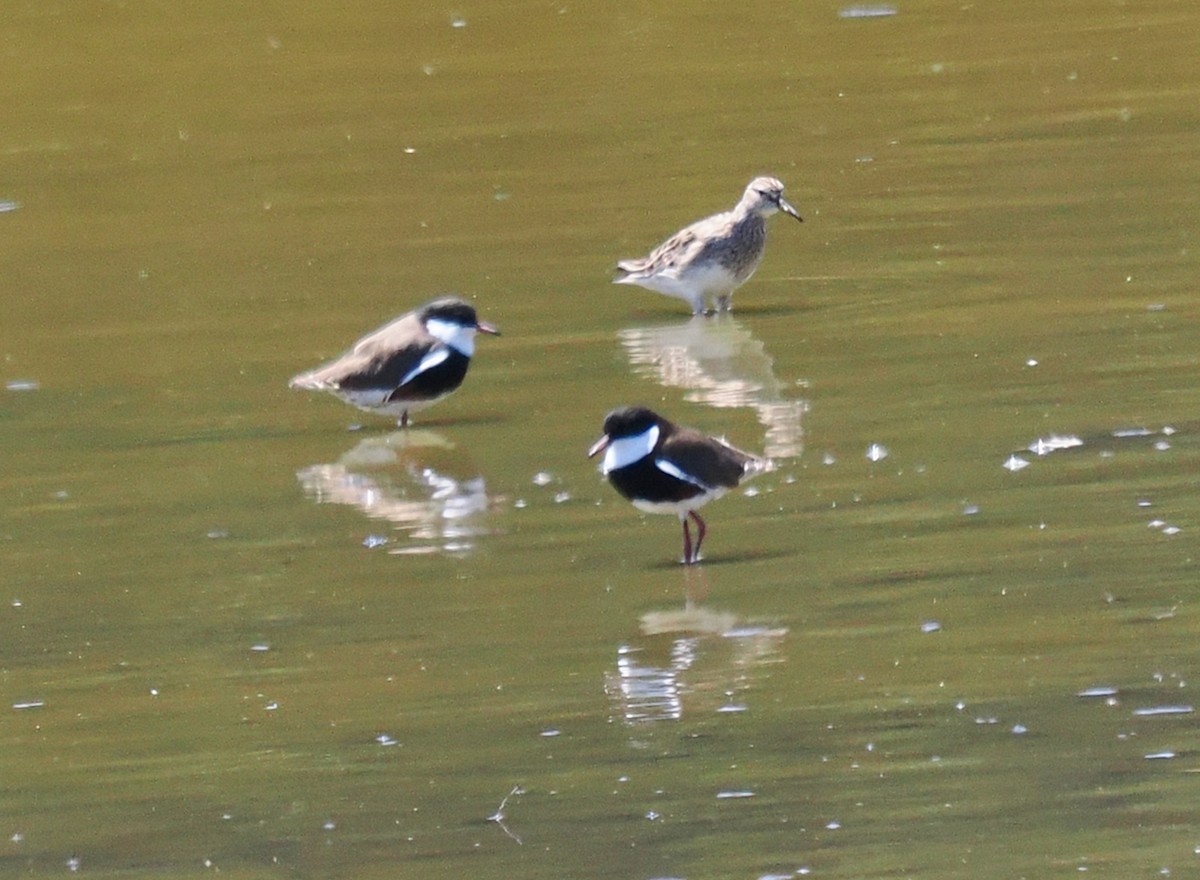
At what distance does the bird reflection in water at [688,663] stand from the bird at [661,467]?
52 centimetres

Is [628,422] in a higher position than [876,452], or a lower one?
higher

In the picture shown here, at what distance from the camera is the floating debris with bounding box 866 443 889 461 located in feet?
31.9

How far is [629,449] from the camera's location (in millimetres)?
8766

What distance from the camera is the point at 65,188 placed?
16531 mm

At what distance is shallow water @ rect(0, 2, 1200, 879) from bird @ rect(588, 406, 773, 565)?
0.65 feet

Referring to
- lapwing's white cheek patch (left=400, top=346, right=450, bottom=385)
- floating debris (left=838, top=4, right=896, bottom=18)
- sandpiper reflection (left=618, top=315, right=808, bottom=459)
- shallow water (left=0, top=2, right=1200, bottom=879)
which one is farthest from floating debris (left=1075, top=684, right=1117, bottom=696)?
floating debris (left=838, top=4, right=896, bottom=18)

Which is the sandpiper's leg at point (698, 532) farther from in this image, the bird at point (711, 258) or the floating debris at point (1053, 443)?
the bird at point (711, 258)

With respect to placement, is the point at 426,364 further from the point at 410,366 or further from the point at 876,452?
the point at 876,452

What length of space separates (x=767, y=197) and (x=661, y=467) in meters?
5.12

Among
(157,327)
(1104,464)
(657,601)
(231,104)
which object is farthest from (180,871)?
(231,104)

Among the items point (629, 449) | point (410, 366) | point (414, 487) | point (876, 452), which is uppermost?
point (629, 449)

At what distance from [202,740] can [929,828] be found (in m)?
2.10

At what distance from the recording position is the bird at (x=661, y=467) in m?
8.69

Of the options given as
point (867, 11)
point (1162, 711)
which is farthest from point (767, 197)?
point (867, 11)
